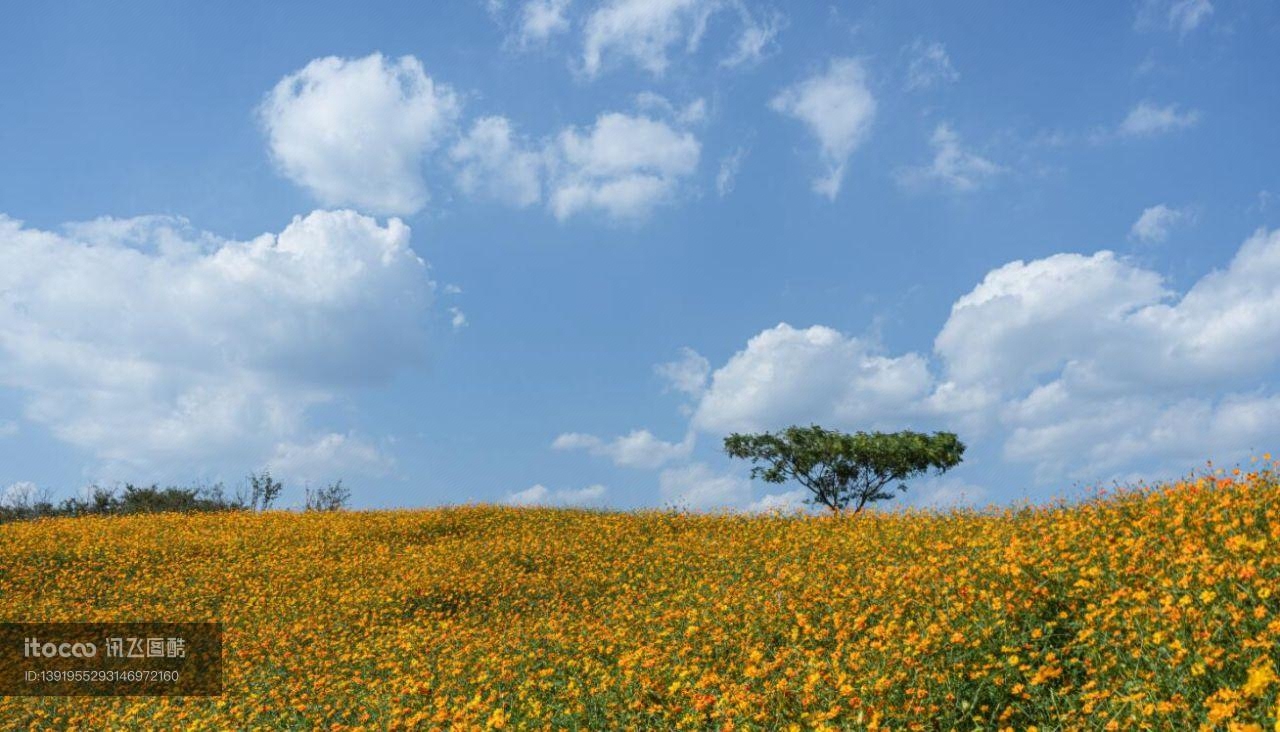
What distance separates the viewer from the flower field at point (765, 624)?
6918 mm

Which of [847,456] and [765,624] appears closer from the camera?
[765,624]

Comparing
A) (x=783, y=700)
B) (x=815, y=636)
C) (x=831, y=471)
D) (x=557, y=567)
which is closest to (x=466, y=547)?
(x=557, y=567)

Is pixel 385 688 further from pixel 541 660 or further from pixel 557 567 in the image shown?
pixel 557 567

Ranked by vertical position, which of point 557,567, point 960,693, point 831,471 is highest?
point 831,471

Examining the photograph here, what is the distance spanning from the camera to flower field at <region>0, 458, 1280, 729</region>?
6918mm

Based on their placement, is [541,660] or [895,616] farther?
[541,660]

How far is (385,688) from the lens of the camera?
11.0 m

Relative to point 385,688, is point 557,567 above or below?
above

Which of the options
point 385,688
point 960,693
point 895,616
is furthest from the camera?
point 385,688

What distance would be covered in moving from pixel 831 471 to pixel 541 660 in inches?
1086

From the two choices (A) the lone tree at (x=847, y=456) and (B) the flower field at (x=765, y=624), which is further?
(A) the lone tree at (x=847, y=456)

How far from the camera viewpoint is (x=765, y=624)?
1006 cm

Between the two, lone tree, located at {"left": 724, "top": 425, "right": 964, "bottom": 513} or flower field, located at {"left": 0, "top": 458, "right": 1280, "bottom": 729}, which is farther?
lone tree, located at {"left": 724, "top": 425, "right": 964, "bottom": 513}

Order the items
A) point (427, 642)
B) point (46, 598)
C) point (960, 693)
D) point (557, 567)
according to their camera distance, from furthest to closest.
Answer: point (46, 598), point (557, 567), point (427, 642), point (960, 693)
